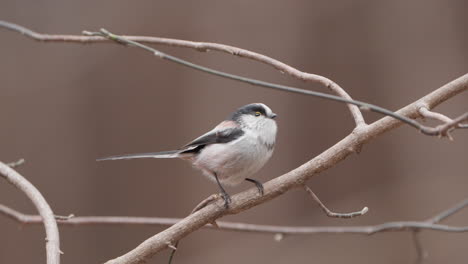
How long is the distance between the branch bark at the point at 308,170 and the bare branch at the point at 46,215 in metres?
0.24

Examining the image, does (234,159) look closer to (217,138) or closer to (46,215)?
(217,138)

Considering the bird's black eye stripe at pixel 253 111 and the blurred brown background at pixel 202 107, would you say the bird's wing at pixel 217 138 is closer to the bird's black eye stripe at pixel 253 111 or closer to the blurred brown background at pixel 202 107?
the bird's black eye stripe at pixel 253 111

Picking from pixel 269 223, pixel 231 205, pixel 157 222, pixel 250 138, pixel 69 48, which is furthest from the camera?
pixel 69 48

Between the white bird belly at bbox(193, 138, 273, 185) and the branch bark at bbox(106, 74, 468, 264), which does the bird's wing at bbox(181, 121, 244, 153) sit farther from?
the branch bark at bbox(106, 74, 468, 264)

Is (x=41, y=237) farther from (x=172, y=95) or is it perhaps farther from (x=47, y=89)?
(x=172, y=95)


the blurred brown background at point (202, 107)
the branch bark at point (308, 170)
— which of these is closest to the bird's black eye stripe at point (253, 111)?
the branch bark at point (308, 170)

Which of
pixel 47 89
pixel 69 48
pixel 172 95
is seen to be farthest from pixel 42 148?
pixel 172 95

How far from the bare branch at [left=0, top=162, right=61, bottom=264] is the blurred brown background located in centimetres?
272

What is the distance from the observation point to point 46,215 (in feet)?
8.06

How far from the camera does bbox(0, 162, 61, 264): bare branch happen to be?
231 centimetres

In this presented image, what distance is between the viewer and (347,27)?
5578 mm

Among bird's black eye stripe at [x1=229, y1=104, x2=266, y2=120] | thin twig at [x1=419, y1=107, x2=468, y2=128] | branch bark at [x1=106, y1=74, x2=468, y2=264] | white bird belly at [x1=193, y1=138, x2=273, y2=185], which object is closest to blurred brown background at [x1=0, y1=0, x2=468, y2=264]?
bird's black eye stripe at [x1=229, y1=104, x2=266, y2=120]

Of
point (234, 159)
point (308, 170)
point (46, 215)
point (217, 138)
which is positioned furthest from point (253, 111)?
point (46, 215)

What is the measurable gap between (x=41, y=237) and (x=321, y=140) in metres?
2.98
